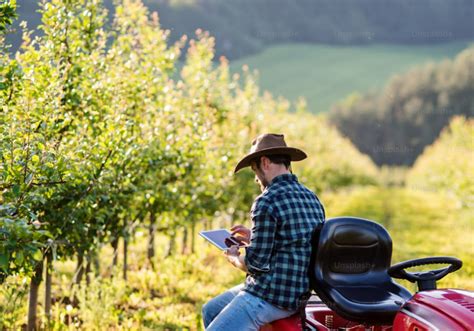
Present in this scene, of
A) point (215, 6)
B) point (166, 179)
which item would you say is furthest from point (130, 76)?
point (215, 6)

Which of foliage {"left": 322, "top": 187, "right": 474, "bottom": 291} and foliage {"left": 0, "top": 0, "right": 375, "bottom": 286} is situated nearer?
foliage {"left": 0, "top": 0, "right": 375, "bottom": 286}

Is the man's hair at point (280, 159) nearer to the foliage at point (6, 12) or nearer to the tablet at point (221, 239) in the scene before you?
the tablet at point (221, 239)

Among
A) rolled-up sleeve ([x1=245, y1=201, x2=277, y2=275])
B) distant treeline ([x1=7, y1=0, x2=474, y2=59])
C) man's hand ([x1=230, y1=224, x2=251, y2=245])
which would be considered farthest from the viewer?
distant treeline ([x1=7, y1=0, x2=474, y2=59])

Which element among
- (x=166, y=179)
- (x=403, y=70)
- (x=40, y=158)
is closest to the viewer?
(x=40, y=158)

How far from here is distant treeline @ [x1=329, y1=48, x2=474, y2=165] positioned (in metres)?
87.9

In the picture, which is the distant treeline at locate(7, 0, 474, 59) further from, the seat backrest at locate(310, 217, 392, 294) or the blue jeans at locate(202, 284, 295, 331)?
the blue jeans at locate(202, 284, 295, 331)

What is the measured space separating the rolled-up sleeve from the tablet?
1.24 feet

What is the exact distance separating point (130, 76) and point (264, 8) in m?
114

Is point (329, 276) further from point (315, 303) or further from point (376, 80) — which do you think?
point (376, 80)

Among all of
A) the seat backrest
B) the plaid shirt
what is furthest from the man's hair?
the seat backrest

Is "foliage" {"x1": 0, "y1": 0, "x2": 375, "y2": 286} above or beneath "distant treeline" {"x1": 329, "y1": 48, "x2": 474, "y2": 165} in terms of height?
beneath

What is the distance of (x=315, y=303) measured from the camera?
17.4ft

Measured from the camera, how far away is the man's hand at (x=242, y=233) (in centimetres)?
508

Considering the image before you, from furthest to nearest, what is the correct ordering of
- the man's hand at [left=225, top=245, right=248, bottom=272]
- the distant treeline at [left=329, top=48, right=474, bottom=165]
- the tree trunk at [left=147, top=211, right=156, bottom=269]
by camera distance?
the distant treeline at [left=329, top=48, right=474, bottom=165] < the tree trunk at [left=147, top=211, right=156, bottom=269] < the man's hand at [left=225, top=245, right=248, bottom=272]
